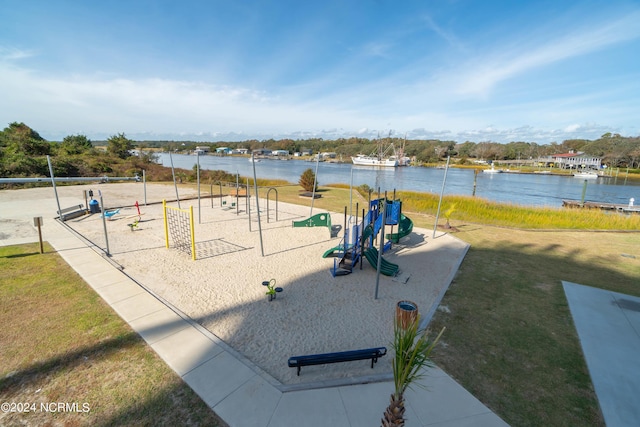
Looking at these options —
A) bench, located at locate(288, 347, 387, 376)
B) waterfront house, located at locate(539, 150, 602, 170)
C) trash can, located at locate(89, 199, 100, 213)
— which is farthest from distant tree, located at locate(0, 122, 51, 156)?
waterfront house, located at locate(539, 150, 602, 170)

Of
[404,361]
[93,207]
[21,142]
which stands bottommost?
[93,207]

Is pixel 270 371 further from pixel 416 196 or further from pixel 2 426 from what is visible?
pixel 416 196

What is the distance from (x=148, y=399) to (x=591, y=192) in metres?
59.1

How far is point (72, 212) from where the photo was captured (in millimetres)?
14922

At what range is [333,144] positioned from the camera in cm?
13600

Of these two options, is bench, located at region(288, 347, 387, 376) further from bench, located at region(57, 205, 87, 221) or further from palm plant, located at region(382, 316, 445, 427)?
bench, located at region(57, 205, 87, 221)

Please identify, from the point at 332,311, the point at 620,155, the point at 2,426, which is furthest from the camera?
the point at 620,155

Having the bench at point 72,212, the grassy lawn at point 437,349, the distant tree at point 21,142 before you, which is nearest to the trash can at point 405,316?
the grassy lawn at point 437,349

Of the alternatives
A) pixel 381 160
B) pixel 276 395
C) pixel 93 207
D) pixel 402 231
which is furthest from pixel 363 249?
pixel 381 160

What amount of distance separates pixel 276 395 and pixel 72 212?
660 inches

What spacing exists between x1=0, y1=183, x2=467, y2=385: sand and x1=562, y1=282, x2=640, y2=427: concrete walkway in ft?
9.61

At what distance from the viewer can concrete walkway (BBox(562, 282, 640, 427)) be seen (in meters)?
4.07

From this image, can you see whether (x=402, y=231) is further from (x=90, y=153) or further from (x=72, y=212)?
(x=90, y=153)

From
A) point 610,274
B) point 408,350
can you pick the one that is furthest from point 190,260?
point 610,274
